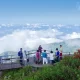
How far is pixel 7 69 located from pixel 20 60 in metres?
1.76

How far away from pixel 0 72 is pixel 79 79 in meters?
10.4

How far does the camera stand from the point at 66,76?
25.4 metres

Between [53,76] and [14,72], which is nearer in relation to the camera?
[53,76]

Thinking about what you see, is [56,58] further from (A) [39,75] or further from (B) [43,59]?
(A) [39,75]

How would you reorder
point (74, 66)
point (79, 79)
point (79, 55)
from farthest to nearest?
point (79, 55), point (74, 66), point (79, 79)

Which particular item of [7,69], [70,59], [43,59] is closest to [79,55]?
[70,59]

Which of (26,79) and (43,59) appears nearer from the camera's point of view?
(26,79)

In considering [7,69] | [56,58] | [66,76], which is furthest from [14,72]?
[66,76]

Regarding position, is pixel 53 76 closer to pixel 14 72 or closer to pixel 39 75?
pixel 39 75

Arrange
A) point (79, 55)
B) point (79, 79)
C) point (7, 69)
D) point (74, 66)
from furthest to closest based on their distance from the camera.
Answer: point (7, 69) → point (79, 55) → point (74, 66) → point (79, 79)

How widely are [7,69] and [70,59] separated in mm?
6299

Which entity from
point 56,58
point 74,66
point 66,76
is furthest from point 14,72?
point 66,76

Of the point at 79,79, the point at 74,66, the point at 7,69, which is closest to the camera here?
the point at 79,79

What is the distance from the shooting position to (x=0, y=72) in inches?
1315
